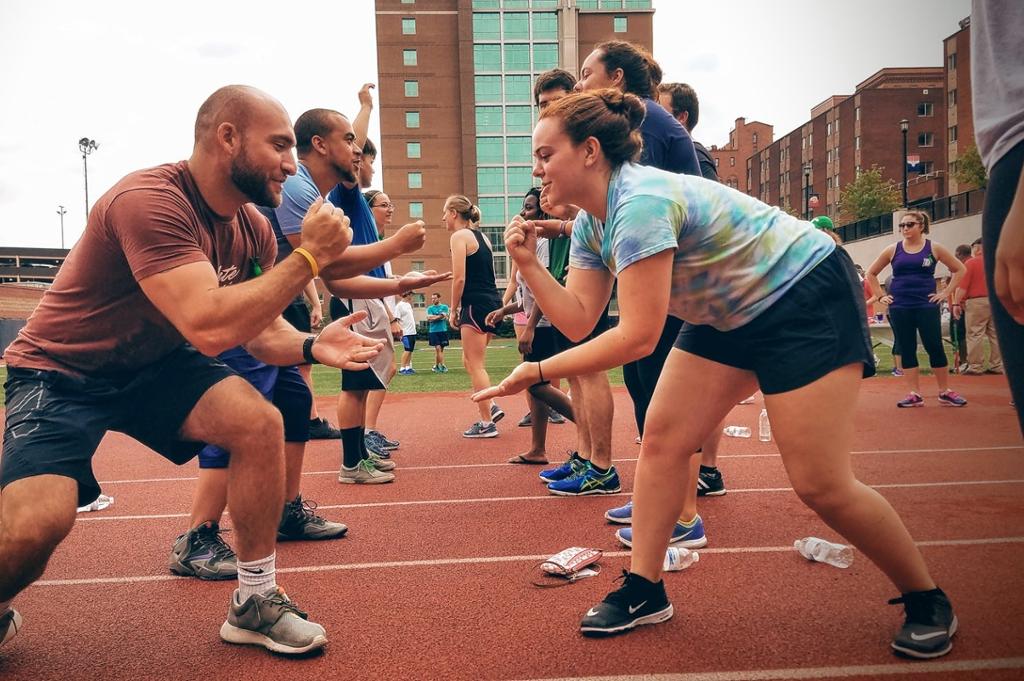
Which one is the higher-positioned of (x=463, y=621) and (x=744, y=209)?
(x=744, y=209)

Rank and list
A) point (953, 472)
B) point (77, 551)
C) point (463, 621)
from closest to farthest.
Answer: point (463, 621), point (77, 551), point (953, 472)

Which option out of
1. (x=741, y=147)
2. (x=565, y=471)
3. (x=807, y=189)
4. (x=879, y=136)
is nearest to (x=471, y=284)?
(x=565, y=471)

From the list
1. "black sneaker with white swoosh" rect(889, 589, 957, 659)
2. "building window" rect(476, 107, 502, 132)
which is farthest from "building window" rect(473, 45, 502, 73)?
"black sneaker with white swoosh" rect(889, 589, 957, 659)

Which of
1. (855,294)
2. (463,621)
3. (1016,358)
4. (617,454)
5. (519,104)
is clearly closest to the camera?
(1016,358)

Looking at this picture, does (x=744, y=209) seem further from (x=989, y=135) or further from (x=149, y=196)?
(x=149, y=196)

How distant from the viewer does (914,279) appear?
904 centimetres

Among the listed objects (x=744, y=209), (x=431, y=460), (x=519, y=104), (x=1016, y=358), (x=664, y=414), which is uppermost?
(x=519, y=104)

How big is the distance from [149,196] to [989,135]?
257 centimetres

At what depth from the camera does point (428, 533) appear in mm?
4652

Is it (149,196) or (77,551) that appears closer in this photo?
(149,196)

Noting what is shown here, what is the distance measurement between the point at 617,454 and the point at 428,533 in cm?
287

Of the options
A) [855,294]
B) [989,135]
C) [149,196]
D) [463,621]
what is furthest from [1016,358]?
[149,196]

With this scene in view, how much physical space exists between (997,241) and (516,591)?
256 centimetres

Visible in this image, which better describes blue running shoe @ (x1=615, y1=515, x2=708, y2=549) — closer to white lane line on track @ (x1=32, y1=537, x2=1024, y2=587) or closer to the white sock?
white lane line on track @ (x1=32, y1=537, x2=1024, y2=587)
